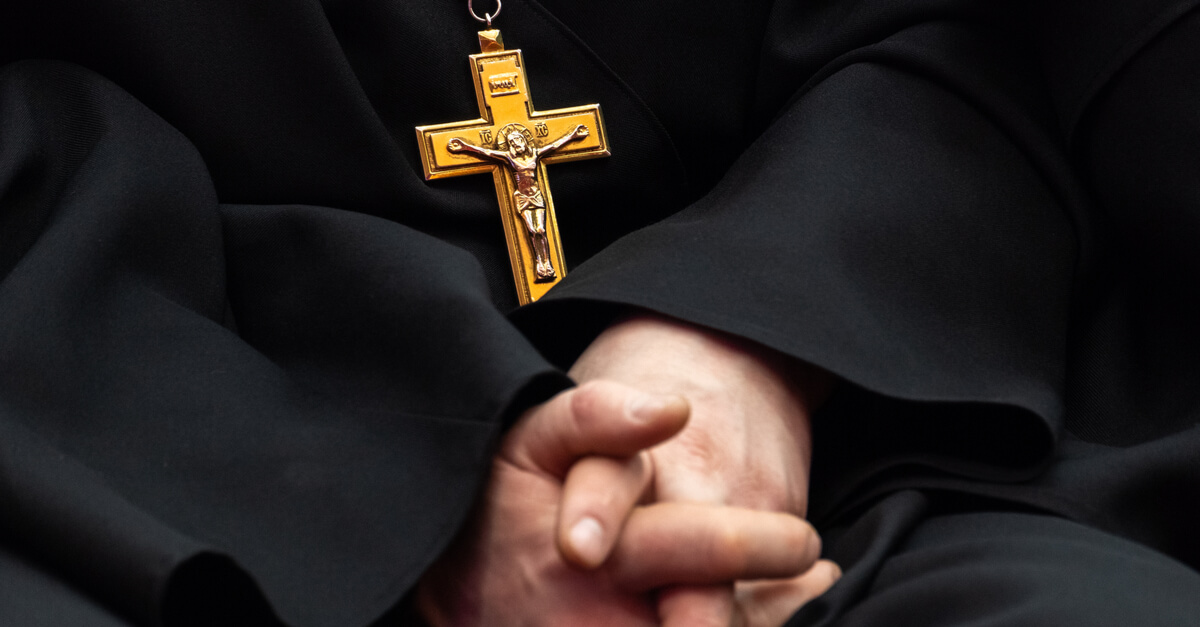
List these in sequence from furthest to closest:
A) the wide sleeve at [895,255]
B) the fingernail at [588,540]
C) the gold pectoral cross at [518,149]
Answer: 1. the gold pectoral cross at [518,149]
2. the wide sleeve at [895,255]
3. the fingernail at [588,540]

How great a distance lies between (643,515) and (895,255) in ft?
1.26

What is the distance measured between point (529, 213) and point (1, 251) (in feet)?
1.58

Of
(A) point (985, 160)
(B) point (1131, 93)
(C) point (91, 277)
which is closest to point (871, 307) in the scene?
(A) point (985, 160)

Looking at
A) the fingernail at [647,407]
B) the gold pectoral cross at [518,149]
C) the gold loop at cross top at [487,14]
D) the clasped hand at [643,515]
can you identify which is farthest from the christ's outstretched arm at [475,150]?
the fingernail at [647,407]

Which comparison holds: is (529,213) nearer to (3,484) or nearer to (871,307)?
(871,307)

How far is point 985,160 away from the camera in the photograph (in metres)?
1.06

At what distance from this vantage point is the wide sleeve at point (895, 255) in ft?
2.85

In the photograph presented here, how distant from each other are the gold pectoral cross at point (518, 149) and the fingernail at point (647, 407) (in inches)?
18.5

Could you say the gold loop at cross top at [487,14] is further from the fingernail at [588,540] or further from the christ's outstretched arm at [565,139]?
the fingernail at [588,540]

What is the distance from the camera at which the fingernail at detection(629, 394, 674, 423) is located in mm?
676

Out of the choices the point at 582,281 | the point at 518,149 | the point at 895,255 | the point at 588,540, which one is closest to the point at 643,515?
the point at 588,540

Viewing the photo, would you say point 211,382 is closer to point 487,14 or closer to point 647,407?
point 647,407

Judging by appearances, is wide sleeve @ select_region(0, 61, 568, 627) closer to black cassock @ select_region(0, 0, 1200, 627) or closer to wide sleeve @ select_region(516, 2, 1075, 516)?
black cassock @ select_region(0, 0, 1200, 627)

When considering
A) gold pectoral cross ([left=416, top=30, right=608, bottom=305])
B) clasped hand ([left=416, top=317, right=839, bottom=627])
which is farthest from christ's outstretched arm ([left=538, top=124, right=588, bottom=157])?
clasped hand ([left=416, top=317, right=839, bottom=627])
